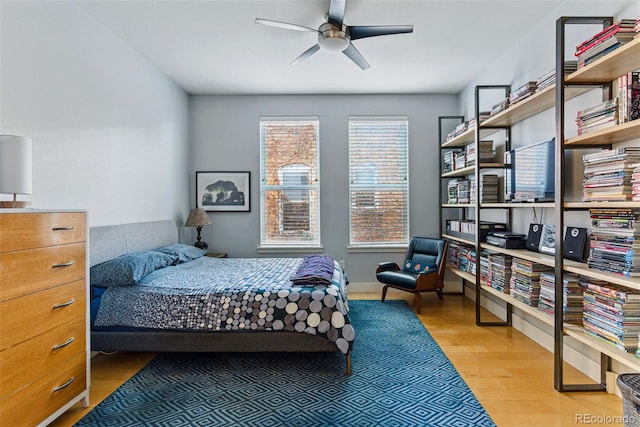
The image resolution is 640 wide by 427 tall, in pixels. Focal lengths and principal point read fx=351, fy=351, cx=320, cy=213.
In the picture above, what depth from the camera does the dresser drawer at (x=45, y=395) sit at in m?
1.61

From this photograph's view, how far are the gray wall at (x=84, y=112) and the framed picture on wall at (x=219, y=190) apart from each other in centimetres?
70

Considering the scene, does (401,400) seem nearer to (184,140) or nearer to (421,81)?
(421,81)

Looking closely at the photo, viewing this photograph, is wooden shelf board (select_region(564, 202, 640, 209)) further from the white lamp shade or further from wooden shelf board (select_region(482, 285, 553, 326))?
the white lamp shade

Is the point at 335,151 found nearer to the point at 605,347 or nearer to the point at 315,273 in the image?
the point at 315,273

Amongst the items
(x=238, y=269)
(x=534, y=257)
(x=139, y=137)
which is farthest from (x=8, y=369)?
(x=534, y=257)

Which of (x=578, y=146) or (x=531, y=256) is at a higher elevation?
(x=578, y=146)

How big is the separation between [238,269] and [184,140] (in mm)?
2295

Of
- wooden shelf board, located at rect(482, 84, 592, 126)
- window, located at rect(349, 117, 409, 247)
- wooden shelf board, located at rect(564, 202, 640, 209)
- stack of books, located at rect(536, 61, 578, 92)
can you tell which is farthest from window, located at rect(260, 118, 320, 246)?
wooden shelf board, located at rect(564, 202, 640, 209)

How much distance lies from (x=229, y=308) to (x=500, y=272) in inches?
95.1

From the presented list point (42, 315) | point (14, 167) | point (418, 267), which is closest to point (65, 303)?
point (42, 315)

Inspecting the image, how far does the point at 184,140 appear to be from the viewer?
480 cm

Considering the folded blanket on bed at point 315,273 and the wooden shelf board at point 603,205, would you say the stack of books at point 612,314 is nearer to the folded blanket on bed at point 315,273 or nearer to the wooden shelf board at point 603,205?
the wooden shelf board at point 603,205

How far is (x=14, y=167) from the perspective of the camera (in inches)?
69.6

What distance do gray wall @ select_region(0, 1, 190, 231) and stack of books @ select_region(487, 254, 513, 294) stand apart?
355 centimetres
